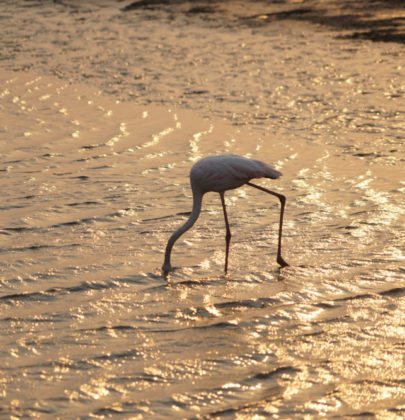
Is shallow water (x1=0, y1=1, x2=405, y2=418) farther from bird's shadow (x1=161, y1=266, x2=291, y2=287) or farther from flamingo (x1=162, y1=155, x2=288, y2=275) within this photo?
flamingo (x1=162, y1=155, x2=288, y2=275)

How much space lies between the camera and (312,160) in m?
9.82

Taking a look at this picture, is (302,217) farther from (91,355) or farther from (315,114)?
(315,114)

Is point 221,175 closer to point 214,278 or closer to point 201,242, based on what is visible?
point 214,278

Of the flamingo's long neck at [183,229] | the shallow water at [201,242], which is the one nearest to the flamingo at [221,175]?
the flamingo's long neck at [183,229]

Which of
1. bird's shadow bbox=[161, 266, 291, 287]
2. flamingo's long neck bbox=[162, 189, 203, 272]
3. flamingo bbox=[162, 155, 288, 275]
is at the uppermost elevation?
flamingo bbox=[162, 155, 288, 275]

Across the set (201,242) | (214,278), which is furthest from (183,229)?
(201,242)

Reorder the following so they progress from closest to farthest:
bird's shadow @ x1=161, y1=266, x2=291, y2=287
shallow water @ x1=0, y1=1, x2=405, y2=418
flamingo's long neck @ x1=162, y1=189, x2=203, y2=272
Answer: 1. shallow water @ x1=0, y1=1, x2=405, y2=418
2. bird's shadow @ x1=161, y1=266, x2=291, y2=287
3. flamingo's long neck @ x1=162, y1=189, x2=203, y2=272

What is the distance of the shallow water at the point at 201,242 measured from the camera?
4973mm

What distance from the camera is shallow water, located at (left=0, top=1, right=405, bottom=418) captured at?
497cm

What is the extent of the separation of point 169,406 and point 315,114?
24.6 ft

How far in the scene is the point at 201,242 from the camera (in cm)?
757

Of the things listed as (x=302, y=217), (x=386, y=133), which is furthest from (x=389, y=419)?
(x=386, y=133)

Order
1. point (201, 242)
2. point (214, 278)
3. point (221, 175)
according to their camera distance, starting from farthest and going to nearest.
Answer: point (201, 242) < point (221, 175) < point (214, 278)

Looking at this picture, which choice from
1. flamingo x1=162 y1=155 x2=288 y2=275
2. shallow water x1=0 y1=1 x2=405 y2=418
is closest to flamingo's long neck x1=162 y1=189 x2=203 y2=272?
flamingo x1=162 y1=155 x2=288 y2=275
